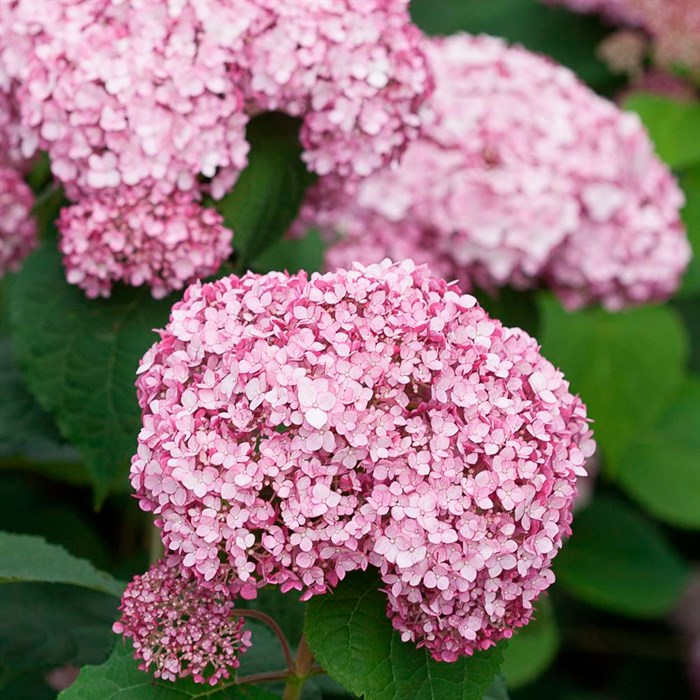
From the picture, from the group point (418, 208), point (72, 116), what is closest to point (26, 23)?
point (72, 116)

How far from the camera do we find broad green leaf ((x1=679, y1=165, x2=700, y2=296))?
2180mm

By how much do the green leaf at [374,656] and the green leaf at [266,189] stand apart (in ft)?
1.62

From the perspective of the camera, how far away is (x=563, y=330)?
2.18 metres

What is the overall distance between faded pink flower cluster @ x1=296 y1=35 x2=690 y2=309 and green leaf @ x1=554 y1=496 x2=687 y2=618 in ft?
2.27

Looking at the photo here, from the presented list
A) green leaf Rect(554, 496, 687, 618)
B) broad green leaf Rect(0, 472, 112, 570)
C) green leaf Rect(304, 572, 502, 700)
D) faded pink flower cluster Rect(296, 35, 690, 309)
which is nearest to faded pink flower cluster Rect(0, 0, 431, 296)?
faded pink flower cluster Rect(296, 35, 690, 309)

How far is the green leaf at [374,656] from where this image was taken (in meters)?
1.00

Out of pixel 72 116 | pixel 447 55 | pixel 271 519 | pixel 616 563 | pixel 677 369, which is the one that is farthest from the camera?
pixel 616 563

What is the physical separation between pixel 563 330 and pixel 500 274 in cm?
52

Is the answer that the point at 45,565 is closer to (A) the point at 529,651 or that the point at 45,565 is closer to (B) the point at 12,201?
(B) the point at 12,201

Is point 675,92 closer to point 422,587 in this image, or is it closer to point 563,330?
point 563,330

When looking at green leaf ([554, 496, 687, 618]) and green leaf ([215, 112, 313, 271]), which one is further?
green leaf ([554, 496, 687, 618])

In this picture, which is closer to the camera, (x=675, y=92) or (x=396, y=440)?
(x=396, y=440)

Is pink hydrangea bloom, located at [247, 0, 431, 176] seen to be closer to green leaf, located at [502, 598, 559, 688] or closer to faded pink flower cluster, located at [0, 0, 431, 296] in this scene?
faded pink flower cluster, located at [0, 0, 431, 296]

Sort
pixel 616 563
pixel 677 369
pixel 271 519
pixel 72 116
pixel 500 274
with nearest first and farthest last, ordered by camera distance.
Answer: pixel 271 519
pixel 72 116
pixel 500 274
pixel 677 369
pixel 616 563
